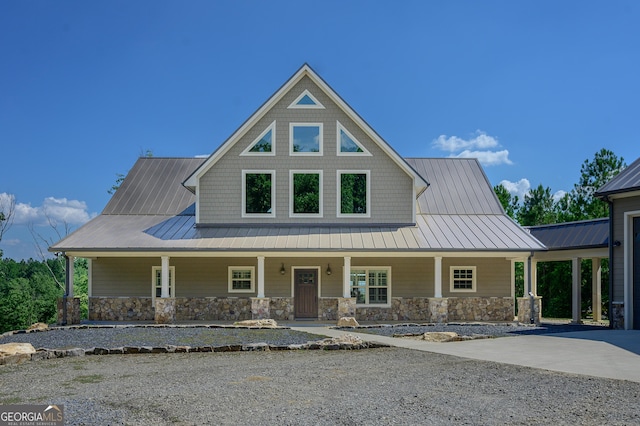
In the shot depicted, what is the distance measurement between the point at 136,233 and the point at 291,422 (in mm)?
16323

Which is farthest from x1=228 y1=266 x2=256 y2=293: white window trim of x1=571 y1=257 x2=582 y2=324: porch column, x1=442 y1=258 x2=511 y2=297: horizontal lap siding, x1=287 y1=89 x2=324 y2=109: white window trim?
x1=571 y1=257 x2=582 y2=324: porch column

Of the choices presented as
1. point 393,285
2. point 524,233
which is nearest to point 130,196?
point 393,285

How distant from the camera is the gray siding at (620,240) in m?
18.4

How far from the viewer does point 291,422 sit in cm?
677

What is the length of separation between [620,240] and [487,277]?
16.7 ft

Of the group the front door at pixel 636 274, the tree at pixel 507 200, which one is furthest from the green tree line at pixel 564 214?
the front door at pixel 636 274

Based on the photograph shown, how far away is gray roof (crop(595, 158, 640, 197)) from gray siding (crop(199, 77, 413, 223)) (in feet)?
21.0

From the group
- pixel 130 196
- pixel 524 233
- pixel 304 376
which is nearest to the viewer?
pixel 304 376

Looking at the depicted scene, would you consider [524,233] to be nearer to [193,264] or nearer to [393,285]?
[393,285]

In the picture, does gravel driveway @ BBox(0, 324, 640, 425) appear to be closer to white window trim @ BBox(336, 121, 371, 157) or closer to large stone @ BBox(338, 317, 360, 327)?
large stone @ BBox(338, 317, 360, 327)

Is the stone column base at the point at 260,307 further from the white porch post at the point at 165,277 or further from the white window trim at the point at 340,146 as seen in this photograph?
the white window trim at the point at 340,146

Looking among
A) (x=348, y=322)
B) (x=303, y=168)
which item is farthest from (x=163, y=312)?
(x=303, y=168)

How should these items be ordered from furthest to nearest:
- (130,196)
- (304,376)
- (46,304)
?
(46,304) → (130,196) → (304,376)

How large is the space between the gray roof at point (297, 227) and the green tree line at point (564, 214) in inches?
330
